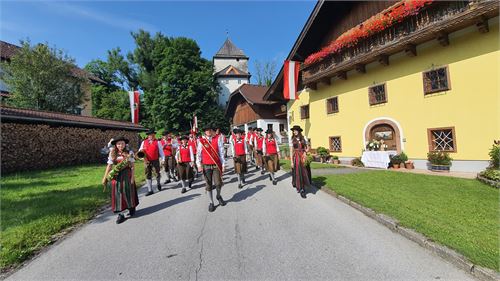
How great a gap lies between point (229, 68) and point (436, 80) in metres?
48.5

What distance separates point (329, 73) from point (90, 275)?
1312cm

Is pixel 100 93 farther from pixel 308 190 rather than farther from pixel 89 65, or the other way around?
pixel 308 190

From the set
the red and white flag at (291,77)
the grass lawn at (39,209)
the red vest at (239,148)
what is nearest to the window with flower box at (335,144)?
the red and white flag at (291,77)

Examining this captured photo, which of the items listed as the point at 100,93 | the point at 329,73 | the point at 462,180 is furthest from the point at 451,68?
the point at 100,93

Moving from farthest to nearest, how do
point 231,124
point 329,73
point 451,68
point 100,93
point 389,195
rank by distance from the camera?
point 100,93 < point 231,124 < point 329,73 < point 451,68 < point 389,195

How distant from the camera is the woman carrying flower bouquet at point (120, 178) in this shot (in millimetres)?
5445

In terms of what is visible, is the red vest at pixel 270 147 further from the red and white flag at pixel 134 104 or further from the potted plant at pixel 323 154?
the red and white flag at pixel 134 104

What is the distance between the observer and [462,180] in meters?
7.73

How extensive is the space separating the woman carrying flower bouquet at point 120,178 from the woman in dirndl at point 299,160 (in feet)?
13.9

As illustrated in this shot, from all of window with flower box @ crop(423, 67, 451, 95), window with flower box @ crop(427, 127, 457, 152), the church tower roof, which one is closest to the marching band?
window with flower box @ crop(427, 127, 457, 152)

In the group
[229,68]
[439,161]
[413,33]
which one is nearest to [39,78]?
[413,33]

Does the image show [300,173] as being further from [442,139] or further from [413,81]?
[413,81]

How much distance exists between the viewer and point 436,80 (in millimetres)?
9875

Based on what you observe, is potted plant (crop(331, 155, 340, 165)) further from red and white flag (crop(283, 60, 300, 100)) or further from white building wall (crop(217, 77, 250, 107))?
white building wall (crop(217, 77, 250, 107))
